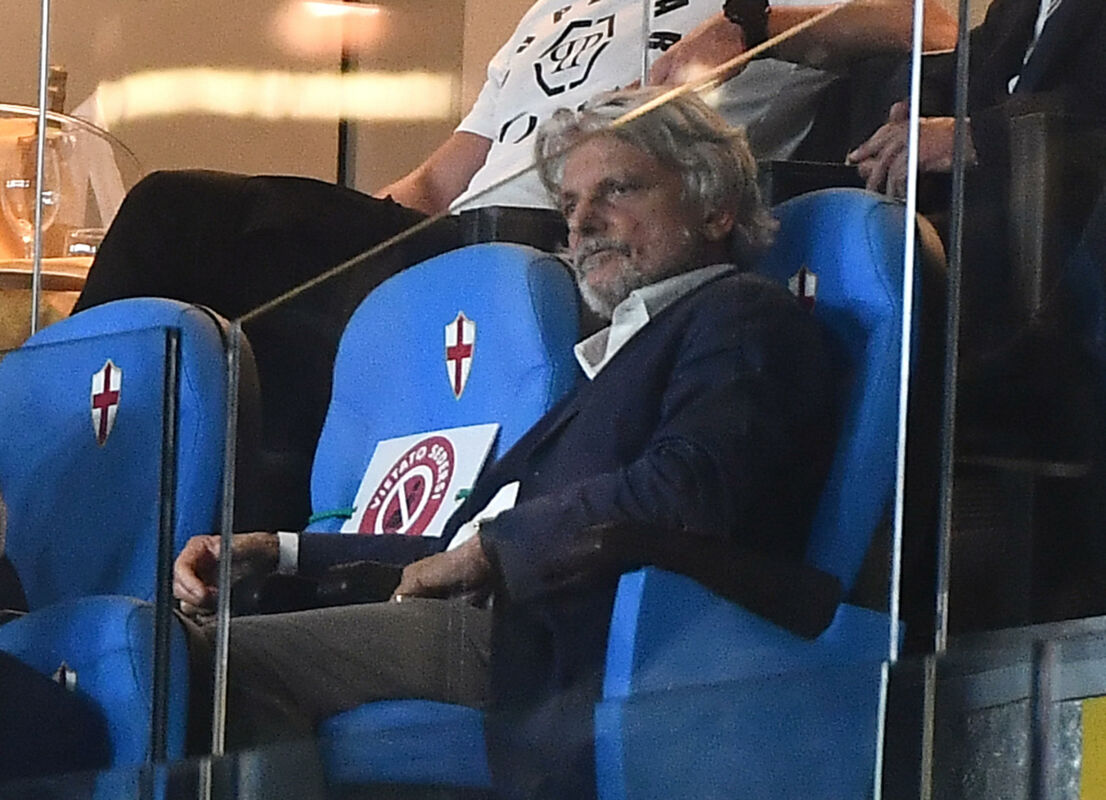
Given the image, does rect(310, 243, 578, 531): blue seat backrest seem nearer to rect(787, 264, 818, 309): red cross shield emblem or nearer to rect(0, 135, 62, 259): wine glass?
rect(787, 264, 818, 309): red cross shield emblem

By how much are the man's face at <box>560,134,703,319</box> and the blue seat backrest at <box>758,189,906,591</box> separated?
58 mm

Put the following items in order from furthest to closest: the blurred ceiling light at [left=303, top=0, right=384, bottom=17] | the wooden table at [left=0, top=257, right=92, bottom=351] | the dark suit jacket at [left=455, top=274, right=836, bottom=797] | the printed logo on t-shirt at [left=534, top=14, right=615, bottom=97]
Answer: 1. the blurred ceiling light at [left=303, top=0, right=384, bottom=17]
2. the wooden table at [left=0, top=257, right=92, bottom=351]
3. the printed logo on t-shirt at [left=534, top=14, right=615, bottom=97]
4. the dark suit jacket at [left=455, top=274, right=836, bottom=797]

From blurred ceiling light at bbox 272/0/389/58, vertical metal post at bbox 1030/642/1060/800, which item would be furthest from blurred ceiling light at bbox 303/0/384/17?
vertical metal post at bbox 1030/642/1060/800

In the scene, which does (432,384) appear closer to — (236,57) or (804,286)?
(804,286)

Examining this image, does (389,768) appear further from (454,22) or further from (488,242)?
(454,22)

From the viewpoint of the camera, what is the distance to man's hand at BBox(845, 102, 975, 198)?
0.93 meters

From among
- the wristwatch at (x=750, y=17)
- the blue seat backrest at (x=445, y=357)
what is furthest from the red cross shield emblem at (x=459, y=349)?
the wristwatch at (x=750, y=17)

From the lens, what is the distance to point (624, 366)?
91cm

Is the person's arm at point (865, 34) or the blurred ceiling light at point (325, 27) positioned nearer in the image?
the person's arm at point (865, 34)

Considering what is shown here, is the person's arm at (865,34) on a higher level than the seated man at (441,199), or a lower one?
higher

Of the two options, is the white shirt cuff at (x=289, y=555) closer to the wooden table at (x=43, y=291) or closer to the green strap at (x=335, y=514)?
the green strap at (x=335, y=514)

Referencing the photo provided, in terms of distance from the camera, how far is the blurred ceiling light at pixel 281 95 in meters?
1.19

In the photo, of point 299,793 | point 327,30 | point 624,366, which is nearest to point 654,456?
point 624,366

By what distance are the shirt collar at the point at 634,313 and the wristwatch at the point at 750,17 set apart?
145mm
